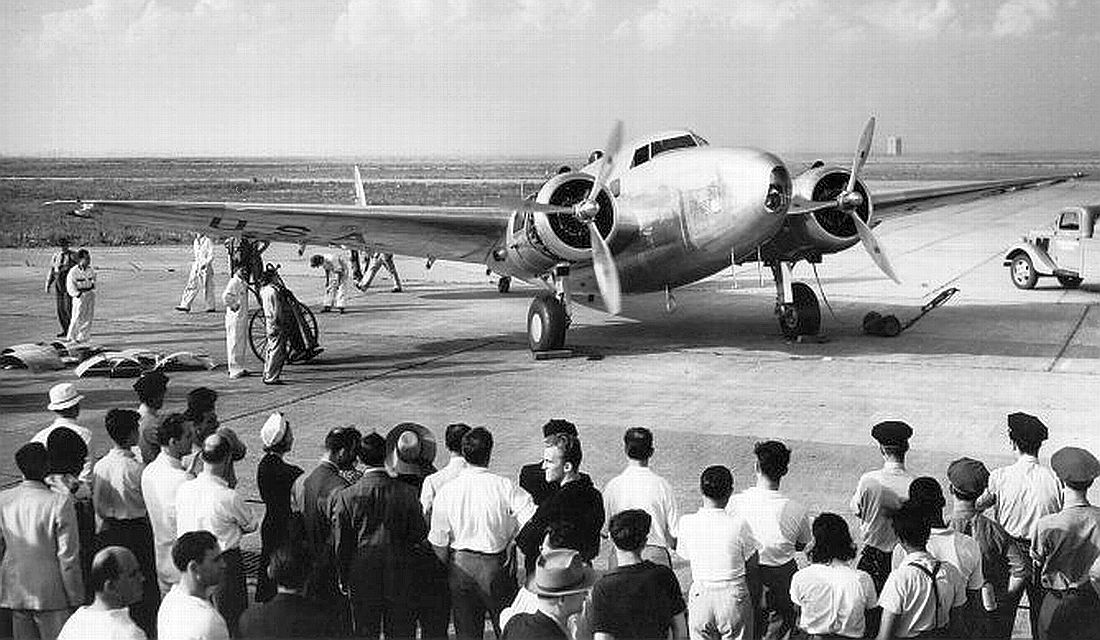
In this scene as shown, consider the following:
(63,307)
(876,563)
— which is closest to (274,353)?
(63,307)

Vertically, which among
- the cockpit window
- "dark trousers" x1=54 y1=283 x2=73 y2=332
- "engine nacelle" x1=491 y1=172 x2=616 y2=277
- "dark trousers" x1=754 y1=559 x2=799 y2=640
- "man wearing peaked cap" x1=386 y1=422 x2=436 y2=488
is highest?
the cockpit window

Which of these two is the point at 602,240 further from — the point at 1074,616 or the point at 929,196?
the point at 1074,616

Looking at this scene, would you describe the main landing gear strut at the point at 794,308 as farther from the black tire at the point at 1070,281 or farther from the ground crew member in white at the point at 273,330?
the black tire at the point at 1070,281

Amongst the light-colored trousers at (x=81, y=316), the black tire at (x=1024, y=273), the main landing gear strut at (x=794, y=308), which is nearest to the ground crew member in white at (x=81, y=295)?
the light-colored trousers at (x=81, y=316)

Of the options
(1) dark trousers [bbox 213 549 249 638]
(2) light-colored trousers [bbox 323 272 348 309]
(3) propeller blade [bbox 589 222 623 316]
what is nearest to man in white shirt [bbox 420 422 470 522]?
(1) dark trousers [bbox 213 549 249 638]

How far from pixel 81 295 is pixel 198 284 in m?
5.78

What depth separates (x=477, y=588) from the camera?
19.9 feet

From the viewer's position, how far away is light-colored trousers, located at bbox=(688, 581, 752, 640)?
539 centimetres

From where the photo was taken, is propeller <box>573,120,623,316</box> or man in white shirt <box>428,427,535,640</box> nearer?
man in white shirt <box>428,427,535,640</box>

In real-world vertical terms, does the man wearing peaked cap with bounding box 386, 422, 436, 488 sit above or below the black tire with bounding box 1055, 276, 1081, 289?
above

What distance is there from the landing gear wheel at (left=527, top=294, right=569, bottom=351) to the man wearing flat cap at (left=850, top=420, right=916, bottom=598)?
421 inches

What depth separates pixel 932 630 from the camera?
4953 mm

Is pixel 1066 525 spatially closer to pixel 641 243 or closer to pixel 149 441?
pixel 149 441

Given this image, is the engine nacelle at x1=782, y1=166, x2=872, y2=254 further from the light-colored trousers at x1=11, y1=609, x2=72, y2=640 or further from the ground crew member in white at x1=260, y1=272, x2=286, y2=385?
the light-colored trousers at x1=11, y1=609, x2=72, y2=640
